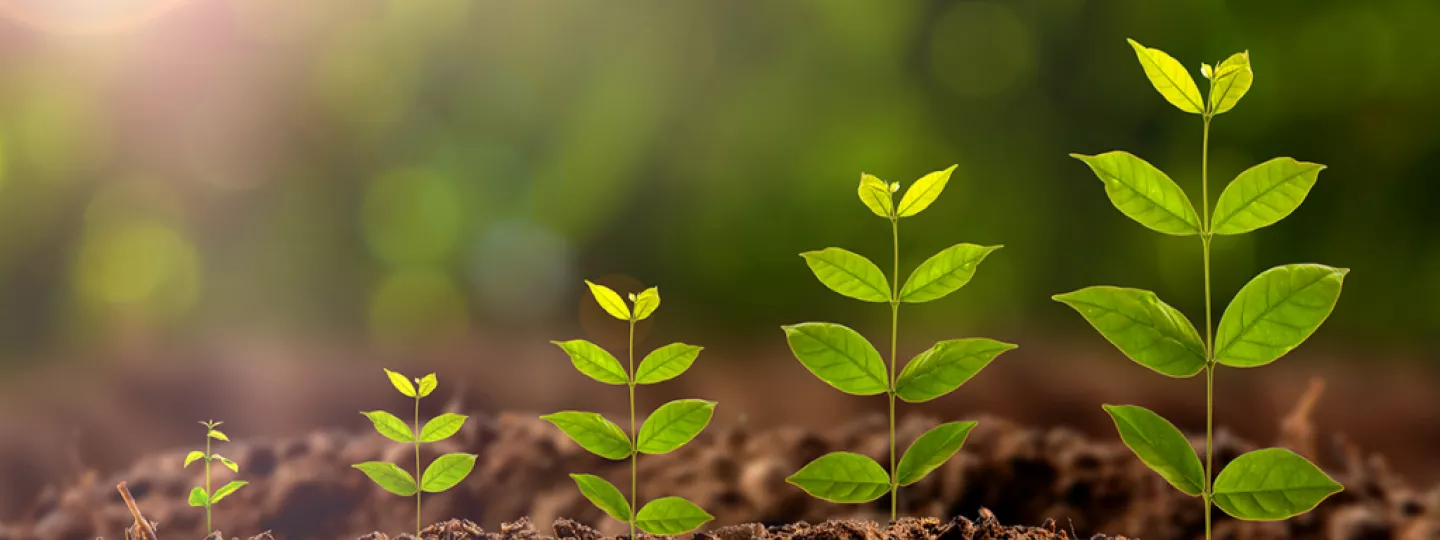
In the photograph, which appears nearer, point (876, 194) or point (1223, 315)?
point (1223, 315)

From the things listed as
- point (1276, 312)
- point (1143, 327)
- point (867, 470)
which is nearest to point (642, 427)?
point (867, 470)

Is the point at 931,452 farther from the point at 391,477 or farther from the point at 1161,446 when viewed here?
the point at 391,477

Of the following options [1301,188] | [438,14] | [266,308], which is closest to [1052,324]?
[1301,188]

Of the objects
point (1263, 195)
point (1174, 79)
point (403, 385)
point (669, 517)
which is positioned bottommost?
point (669, 517)

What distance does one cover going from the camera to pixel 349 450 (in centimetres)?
118

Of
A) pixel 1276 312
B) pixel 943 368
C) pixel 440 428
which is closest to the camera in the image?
pixel 1276 312

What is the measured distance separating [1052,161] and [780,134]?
35 centimetres

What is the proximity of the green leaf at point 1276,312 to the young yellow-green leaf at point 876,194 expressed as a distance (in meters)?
0.30

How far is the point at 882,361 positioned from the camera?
86 cm

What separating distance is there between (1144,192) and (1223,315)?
0.40 ft

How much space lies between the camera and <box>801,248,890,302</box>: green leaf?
2.84 feet

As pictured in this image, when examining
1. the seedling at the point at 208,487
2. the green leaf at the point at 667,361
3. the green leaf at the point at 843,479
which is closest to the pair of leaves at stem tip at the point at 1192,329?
the green leaf at the point at 843,479

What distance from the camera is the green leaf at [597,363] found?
0.89 meters

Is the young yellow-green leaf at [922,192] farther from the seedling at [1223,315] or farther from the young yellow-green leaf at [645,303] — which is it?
the young yellow-green leaf at [645,303]
